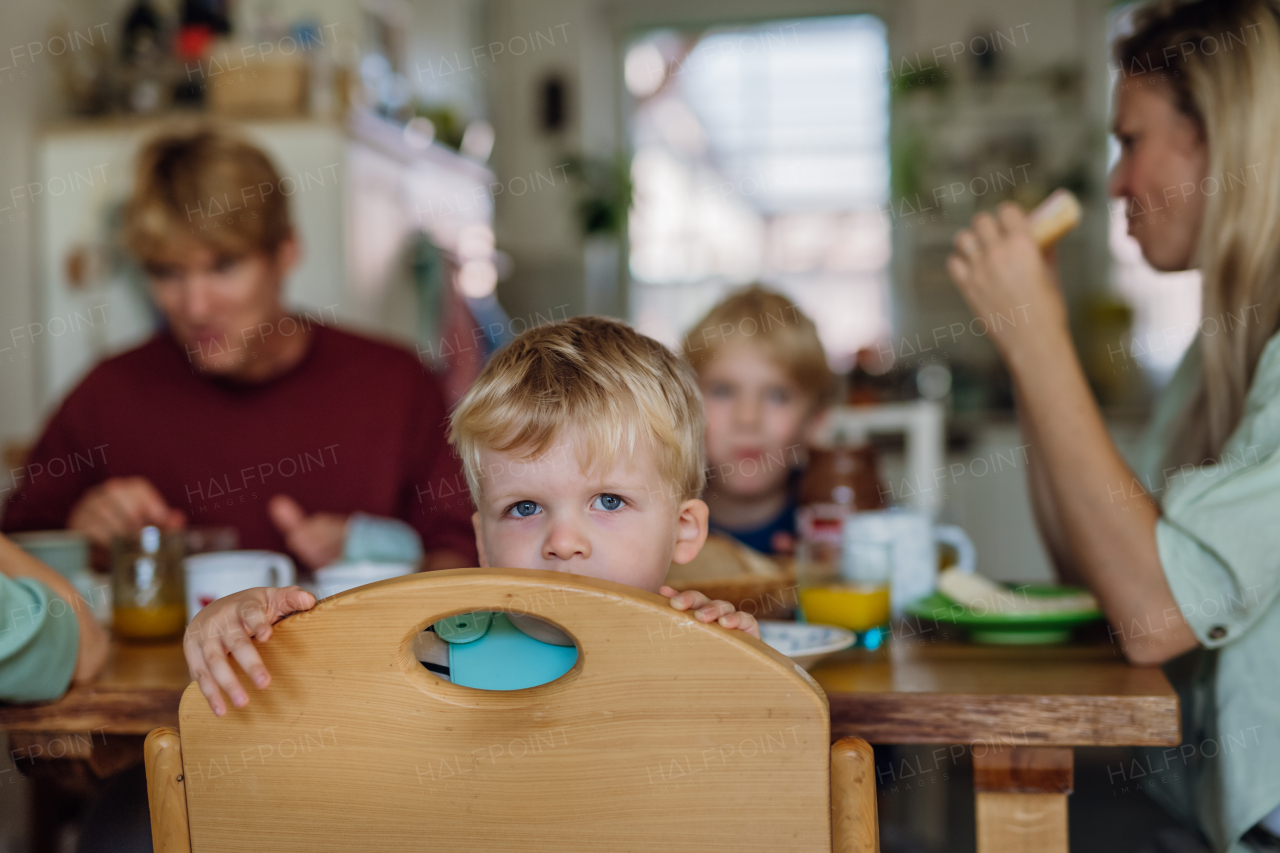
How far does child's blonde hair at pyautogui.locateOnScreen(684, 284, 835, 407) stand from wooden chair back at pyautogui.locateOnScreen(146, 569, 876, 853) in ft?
4.01

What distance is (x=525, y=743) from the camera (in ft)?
1.83

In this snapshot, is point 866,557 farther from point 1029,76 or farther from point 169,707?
point 1029,76

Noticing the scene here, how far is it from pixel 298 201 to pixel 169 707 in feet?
6.54

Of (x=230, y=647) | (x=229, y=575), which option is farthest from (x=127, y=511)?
(x=230, y=647)

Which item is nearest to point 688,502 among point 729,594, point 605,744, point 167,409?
point 729,594

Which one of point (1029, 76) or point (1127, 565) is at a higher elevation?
point (1029, 76)

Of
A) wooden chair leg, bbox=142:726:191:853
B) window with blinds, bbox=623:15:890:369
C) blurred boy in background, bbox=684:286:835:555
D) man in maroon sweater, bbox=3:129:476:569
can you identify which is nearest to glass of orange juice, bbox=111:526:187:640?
man in maroon sweater, bbox=3:129:476:569

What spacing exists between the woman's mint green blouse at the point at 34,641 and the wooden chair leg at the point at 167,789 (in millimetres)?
305

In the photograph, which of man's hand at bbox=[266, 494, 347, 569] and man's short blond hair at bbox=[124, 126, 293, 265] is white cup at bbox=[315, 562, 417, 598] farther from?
man's short blond hair at bbox=[124, 126, 293, 265]

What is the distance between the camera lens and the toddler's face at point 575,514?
806mm

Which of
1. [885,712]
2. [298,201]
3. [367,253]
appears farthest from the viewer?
[367,253]

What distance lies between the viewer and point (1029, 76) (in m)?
4.07

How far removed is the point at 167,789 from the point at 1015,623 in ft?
2.39

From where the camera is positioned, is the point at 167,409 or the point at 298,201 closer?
the point at 167,409
